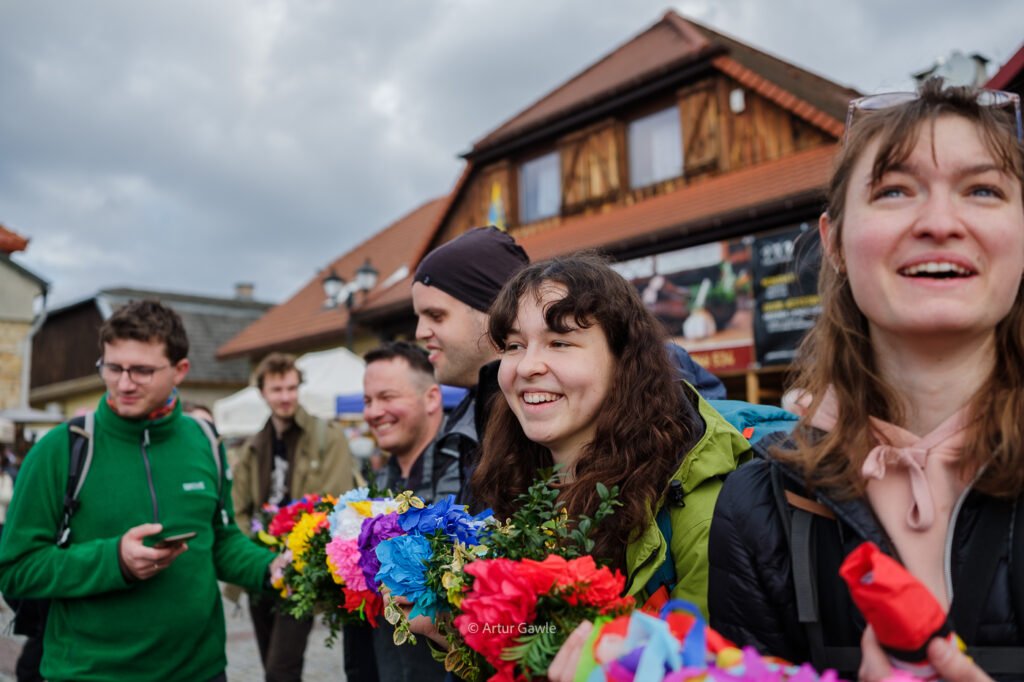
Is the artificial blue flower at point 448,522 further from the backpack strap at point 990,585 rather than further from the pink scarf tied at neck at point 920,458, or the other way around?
the backpack strap at point 990,585

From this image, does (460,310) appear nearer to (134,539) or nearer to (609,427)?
(609,427)

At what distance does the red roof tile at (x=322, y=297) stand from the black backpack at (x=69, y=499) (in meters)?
14.3

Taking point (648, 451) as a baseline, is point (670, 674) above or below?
below

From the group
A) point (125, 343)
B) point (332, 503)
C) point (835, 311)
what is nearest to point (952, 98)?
point (835, 311)

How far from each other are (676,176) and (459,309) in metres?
10.1

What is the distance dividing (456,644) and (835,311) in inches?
44.5

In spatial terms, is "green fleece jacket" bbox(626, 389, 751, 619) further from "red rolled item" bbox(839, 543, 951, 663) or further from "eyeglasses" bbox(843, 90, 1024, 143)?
"eyeglasses" bbox(843, 90, 1024, 143)

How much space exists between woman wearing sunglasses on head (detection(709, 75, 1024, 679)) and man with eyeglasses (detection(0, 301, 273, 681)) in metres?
2.39

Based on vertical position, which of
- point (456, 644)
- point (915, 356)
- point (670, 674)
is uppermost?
point (915, 356)

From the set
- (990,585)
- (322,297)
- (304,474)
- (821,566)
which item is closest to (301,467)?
(304,474)

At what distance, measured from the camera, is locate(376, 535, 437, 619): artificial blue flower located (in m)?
1.96

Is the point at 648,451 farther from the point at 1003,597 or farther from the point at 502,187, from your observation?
the point at 502,187

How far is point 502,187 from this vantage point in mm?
15828

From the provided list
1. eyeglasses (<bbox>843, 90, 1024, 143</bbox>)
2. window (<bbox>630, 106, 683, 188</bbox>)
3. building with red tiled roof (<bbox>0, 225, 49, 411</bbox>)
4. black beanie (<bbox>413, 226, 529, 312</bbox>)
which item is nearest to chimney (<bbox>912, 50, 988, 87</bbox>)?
window (<bbox>630, 106, 683, 188</bbox>)
